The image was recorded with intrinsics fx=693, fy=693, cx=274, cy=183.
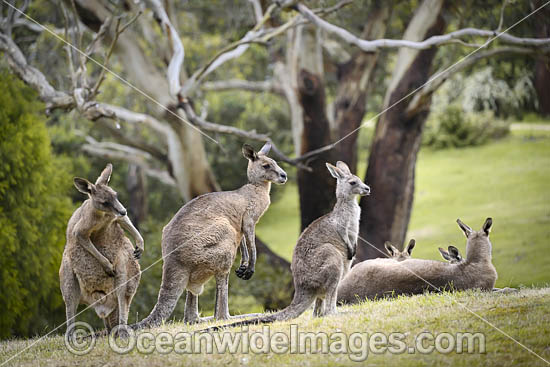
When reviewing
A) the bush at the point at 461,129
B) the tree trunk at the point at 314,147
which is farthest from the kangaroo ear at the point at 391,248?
the bush at the point at 461,129

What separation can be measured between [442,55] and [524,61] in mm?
4355

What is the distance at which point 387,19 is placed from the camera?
55.2 ft

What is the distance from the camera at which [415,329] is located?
20.7 ft

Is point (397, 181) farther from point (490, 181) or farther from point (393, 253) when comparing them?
point (490, 181)

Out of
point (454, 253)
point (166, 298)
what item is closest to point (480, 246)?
point (454, 253)

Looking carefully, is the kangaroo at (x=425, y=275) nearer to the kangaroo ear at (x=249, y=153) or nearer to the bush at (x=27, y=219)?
the kangaroo ear at (x=249, y=153)

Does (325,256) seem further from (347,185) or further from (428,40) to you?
(428,40)

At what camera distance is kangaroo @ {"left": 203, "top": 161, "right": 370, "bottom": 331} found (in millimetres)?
7113

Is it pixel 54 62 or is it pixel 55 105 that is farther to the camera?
pixel 54 62

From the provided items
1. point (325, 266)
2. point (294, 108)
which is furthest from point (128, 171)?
point (325, 266)

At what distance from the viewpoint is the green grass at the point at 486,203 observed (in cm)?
1563

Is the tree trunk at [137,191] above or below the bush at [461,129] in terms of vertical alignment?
below

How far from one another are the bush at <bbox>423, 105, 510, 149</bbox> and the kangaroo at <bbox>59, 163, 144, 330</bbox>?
2069cm

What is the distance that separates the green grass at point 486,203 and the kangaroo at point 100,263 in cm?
754
